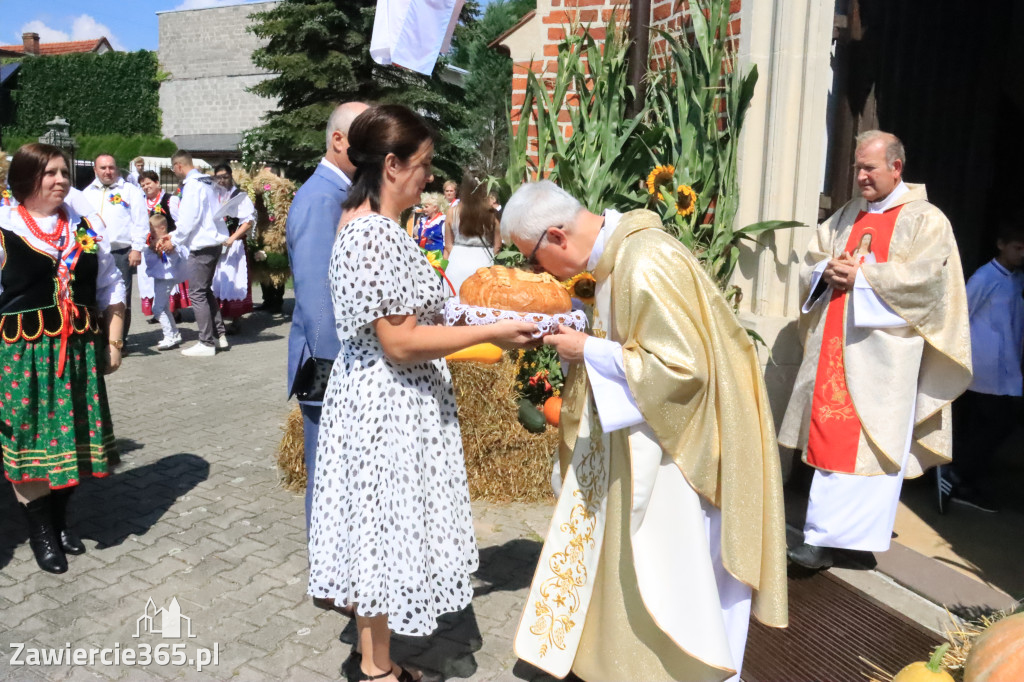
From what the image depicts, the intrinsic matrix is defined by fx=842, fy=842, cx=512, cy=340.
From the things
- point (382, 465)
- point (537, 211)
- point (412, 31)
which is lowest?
point (382, 465)

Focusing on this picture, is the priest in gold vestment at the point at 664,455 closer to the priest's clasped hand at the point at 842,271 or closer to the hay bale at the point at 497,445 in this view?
the priest's clasped hand at the point at 842,271

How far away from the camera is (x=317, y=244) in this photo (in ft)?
11.0

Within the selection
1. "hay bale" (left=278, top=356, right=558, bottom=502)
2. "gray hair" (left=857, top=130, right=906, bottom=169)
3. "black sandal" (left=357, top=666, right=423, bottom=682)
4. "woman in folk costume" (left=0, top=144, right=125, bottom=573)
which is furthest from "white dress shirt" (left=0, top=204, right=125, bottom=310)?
"gray hair" (left=857, top=130, right=906, bottom=169)

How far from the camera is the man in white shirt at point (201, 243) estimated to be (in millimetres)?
9297

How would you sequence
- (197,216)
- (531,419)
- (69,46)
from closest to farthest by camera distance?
(531,419) < (197,216) < (69,46)

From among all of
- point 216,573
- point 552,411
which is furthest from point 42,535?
point 552,411

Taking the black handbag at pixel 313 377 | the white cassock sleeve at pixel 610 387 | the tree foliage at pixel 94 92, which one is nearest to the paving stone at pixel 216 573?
the black handbag at pixel 313 377

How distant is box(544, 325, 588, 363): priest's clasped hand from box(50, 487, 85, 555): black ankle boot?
2783mm

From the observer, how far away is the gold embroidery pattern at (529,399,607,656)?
2.90 m

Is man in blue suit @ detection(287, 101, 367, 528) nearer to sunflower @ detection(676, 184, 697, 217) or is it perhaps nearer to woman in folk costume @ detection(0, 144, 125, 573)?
woman in folk costume @ detection(0, 144, 125, 573)

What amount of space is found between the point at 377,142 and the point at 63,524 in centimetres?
280

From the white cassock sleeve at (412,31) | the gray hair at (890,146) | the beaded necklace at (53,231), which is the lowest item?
the beaded necklace at (53,231)

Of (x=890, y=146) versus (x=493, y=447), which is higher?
(x=890, y=146)

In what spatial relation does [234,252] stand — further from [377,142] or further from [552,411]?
[377,142]
